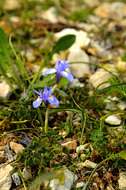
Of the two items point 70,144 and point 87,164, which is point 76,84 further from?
point 87,164

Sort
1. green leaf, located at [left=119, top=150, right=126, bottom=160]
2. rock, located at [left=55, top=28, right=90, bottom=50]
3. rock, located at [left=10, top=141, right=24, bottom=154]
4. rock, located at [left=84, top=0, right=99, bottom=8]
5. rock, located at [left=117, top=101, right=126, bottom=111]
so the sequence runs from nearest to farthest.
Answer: green leaf, located at [left=119, top=150, right=126, bottom=160] < rock, located at [left=10, top=141, right=24, bottom=154] < rock, located at [left=117, top=101, right=126, bottom=111] < rock, located at [left=55, top=28, right=90, bottom=50] < rock, located at [left=84, top=0, right=99, bottom=8]

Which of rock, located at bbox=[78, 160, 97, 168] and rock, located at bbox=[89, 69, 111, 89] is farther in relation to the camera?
rock, located at bbox=[89, 69, 111, 89]

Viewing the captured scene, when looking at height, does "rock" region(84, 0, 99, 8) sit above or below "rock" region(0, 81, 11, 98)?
above


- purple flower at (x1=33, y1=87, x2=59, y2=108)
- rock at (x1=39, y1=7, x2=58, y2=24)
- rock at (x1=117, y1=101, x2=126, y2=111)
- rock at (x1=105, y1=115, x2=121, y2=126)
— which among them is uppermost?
rock at (x1=39, y1=7, x2=58, y2=24)

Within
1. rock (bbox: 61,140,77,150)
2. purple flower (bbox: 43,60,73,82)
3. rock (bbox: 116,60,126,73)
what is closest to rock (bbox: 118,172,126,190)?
rock (bbox: 61,140,77,150)

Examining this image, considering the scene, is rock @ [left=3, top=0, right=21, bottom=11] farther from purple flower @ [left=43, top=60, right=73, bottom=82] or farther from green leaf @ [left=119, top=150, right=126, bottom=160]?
green leaf @ [left=119, top=150, right=126, bottom=160]

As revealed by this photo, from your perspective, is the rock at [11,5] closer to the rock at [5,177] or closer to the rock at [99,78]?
the rock at [99,78]

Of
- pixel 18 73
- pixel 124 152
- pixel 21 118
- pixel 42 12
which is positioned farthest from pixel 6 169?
pixel 42 12
